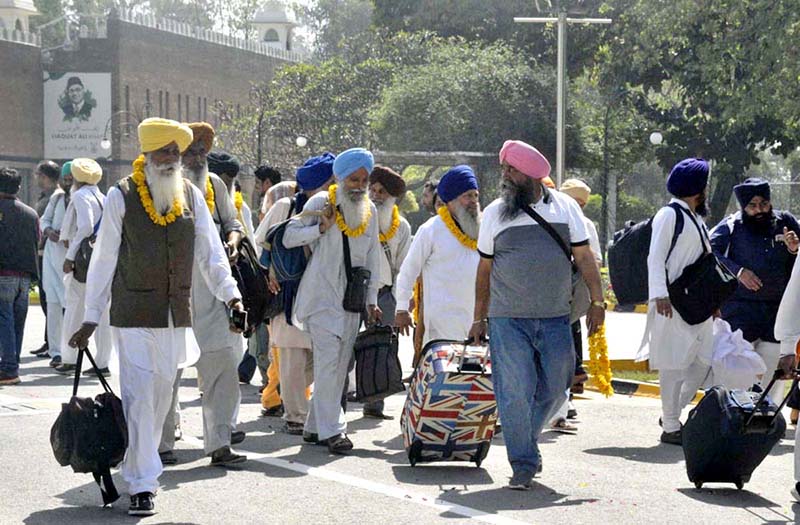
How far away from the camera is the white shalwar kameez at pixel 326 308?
10.2m

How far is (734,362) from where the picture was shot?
1047 centimetres

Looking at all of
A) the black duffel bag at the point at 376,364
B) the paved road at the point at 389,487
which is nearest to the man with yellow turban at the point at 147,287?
the paved road at the point at 389,487

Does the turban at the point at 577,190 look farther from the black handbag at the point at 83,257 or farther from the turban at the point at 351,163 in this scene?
the black handbag at the point at 83,257

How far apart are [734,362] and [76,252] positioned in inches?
254

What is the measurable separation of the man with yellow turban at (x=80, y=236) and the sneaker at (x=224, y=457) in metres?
4.95

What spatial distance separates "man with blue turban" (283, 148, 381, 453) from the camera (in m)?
10.2

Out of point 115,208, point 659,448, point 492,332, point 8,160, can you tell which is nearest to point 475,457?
point 492,332

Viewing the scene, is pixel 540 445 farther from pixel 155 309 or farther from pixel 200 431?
pixel 155 309

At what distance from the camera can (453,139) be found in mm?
44656

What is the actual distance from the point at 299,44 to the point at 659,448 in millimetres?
129953

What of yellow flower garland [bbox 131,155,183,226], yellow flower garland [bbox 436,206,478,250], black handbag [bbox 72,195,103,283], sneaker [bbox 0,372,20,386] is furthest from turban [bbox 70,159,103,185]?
yellow flower garland [bbox 131,155,183,226]

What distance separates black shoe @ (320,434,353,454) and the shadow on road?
5.22 feet

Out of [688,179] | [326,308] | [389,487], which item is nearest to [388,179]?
[326,308]

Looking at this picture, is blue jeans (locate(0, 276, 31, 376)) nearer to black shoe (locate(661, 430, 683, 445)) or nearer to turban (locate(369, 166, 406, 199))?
turban (locate(369, 166, 406, 199))
